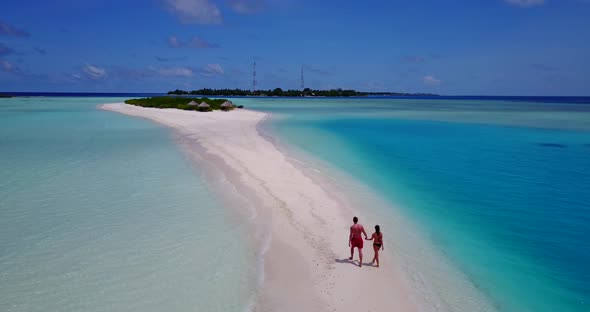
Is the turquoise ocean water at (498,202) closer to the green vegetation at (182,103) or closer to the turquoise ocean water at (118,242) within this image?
the turquoise ocean water at (118,242)

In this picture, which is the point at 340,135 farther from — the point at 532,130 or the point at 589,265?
the point at 589,265

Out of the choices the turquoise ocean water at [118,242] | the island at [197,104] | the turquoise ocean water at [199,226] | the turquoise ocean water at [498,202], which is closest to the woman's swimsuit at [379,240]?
the turquoise ocean water at [199,226]

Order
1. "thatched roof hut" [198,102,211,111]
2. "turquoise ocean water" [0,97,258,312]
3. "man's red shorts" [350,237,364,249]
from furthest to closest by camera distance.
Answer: "thatched roof hut" [198,102,211,111] < "man's red shorts" [350,237,364,249] < "turquoise ocean water" [0,97,258,312]

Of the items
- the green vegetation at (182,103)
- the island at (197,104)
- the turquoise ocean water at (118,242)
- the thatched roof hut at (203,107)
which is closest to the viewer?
the turquoise ocean water at (118,242)

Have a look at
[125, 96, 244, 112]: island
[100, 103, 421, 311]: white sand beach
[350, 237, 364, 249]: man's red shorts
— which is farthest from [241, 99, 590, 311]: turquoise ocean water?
[125, 96, 244, 112]: island

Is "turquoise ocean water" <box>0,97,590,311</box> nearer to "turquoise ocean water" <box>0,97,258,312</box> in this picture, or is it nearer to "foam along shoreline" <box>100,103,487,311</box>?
"turquoise ocean water" <box>0,97,258,312</box>

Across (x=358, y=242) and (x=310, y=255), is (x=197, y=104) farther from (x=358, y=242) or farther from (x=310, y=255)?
(x=358, y=242)
